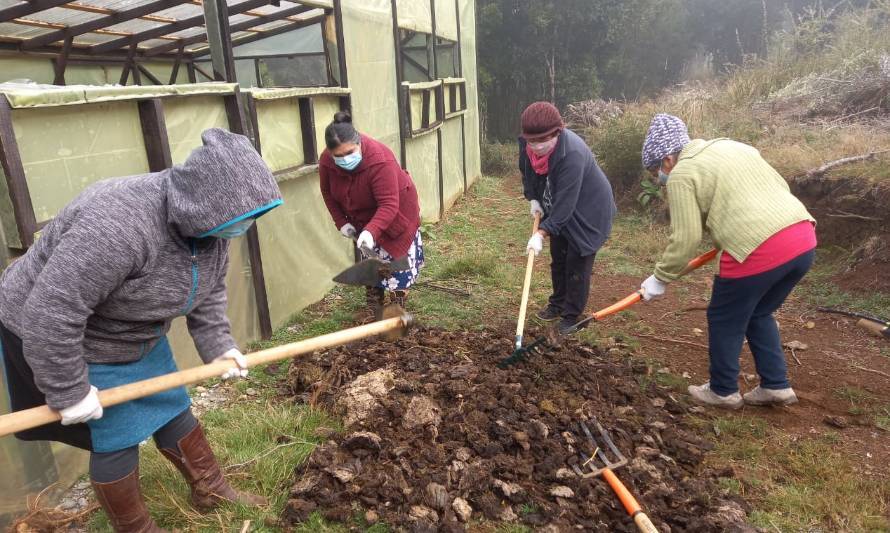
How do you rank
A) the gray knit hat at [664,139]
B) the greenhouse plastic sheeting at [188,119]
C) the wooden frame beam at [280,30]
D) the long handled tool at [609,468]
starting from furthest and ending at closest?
the wooden frame beam at [280,30] < the greenhouse plastic sheeting at [188,119] < the gray knit hat at [664,139] < the long handled tool at [609,468]

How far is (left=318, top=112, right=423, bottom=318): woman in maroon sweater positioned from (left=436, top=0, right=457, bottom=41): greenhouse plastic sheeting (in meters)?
6.21

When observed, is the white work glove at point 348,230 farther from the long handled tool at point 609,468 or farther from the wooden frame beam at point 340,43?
the long handled tool at point 609,468

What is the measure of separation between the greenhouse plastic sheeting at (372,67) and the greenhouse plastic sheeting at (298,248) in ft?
3.87

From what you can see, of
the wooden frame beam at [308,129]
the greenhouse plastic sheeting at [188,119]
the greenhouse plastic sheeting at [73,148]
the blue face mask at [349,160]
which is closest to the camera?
the greenhouse plastic sheeting at [73,148]

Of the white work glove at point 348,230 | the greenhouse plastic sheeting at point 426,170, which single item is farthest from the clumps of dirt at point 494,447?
the greenhouse plastic sheeting at point 426,170

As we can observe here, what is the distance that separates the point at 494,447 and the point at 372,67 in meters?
4.79

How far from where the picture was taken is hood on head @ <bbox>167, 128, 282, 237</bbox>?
5.73ft

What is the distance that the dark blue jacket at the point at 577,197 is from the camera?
4043 millimetres

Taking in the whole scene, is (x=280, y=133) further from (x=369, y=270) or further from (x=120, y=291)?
(x=120, y=291)

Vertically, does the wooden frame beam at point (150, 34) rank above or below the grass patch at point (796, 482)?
above

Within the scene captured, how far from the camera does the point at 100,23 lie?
255 inches

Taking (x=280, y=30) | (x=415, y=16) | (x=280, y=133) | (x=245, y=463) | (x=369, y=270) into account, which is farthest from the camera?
(x=280, y=30)

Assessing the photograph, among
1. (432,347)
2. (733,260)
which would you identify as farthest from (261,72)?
(733,260)

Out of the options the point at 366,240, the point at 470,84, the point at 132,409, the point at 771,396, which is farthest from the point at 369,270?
the point at 470,84
